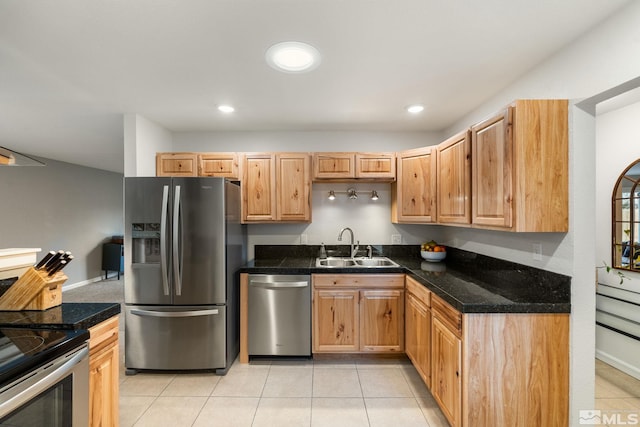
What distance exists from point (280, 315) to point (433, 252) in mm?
1721

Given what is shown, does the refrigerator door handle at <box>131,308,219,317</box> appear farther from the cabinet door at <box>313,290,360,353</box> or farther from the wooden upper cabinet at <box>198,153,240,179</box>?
the wooden upper cabinet at <box>198,153,240,179</box>

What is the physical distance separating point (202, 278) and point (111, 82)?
1.70 m

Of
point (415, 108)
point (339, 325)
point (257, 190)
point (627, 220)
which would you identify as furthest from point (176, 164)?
point (627, 220)

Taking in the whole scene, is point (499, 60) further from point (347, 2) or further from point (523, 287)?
point (523, 287)

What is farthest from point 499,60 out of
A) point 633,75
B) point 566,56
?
point 633,75

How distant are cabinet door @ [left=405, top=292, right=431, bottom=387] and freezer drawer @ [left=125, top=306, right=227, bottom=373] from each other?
1660 mm

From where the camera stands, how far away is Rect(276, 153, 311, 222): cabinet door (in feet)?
10.0

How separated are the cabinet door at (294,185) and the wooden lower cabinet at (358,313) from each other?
2.44 ft

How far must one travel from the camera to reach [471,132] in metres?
2.13

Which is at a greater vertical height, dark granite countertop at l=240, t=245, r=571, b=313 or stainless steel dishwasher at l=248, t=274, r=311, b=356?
dark granite countertop at l=240, t=245, r=571, b=313

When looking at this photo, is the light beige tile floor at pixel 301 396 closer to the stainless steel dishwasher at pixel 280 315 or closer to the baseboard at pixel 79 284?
the stainless steel dishwasher at pixel 280 315

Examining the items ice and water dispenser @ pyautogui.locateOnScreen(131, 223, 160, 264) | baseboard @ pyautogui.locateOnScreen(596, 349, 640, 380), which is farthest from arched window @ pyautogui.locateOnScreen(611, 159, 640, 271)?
ice and water dispenser @ pyautogui.locateOnScreen(131, 223, 160, 264)

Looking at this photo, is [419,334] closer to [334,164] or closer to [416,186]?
[416,186]

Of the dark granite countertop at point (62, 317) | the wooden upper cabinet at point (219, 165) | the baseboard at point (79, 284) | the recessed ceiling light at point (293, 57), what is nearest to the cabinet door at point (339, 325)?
the wooden upper cabinet at point (219, 165)
